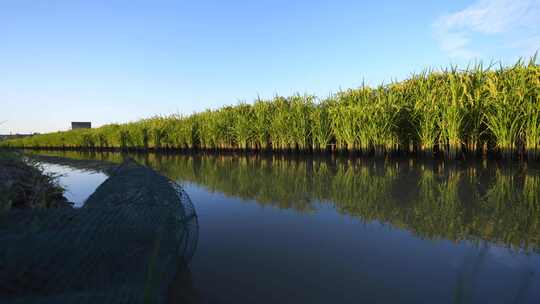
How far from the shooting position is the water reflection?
1.99m

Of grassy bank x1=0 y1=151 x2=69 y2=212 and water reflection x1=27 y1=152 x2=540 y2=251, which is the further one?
grassy bank x1=0 y1=151 x2=69 y2=212

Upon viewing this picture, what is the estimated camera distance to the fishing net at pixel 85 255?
89cm

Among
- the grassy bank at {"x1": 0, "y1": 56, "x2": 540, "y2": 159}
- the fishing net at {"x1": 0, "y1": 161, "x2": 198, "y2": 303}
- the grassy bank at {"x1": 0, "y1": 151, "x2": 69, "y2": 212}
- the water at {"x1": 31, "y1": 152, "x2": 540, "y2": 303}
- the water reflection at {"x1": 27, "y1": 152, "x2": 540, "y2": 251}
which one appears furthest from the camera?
the grassy bank at {"x1": 0, "y1": 56, "x2": 540, "y2": 159}

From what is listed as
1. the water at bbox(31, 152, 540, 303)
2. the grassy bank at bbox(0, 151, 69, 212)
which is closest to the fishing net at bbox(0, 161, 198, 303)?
the water at bbox(31, 152, 540, 303)

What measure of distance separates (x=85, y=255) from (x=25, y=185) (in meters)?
2.15

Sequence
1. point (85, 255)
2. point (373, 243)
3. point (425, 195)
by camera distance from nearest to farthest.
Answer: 1. point (85, 255)
2. point (373, 243)
3. point (425, 195)

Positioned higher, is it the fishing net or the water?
the fishing net

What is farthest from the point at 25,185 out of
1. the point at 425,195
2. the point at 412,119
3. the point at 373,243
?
the point at 412,119

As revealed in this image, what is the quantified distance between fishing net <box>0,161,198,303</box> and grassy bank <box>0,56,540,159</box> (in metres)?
4.18

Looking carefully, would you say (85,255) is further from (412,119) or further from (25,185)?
(412,119)

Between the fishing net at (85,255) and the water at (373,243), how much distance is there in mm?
393

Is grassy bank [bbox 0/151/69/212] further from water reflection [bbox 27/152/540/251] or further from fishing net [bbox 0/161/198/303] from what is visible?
water reflection [bbox 27/152/540/251]

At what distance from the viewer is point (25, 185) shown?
2471 mm

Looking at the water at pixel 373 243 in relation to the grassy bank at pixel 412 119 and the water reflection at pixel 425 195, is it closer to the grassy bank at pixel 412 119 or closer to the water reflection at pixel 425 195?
the water reflection at pixel 425 195
